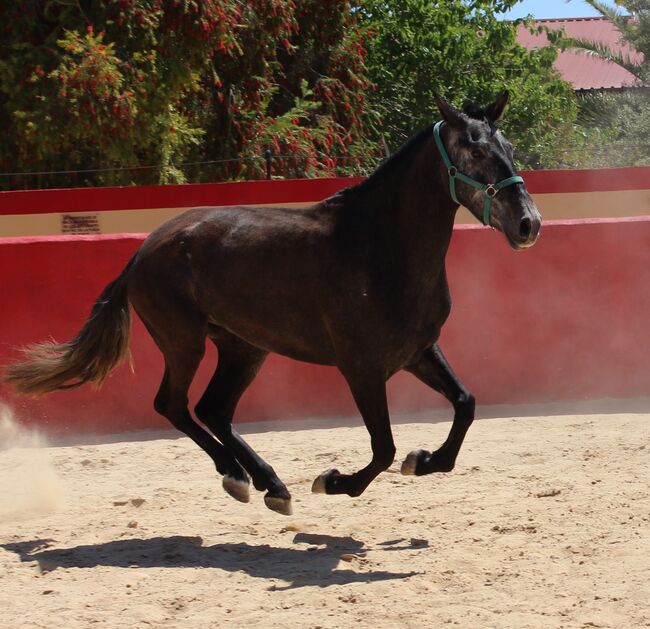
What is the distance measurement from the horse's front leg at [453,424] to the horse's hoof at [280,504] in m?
0.57

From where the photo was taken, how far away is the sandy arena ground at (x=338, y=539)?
4188mm

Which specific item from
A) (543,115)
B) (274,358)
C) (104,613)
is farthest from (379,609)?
(543,115)

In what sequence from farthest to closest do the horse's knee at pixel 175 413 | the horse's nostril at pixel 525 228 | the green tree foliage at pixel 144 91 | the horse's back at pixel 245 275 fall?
the green tree foliage at pixel 144 91 < the horse's knee at pixel 175 413 < the horse's back at pixel 245 275 < the horse's nostril at pixel 525 228

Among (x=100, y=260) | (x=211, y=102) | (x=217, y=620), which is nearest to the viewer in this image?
(x=217, y=620)

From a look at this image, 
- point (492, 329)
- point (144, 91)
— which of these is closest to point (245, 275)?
point (492, 329)

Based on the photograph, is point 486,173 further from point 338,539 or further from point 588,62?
point 588,62

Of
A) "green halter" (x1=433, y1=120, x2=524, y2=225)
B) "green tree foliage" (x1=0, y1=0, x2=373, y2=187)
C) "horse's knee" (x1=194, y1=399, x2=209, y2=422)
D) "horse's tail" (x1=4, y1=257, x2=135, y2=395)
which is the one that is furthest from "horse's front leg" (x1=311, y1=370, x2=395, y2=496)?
"green tree foliage" (x1=0, y1=0, x2=373, y2=187)

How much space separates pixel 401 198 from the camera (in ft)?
16.6

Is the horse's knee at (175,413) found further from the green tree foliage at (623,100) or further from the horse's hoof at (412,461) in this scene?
the green tree foliage at (623,100)

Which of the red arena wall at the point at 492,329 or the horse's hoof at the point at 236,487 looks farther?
the red arena wall at the point at 492,329

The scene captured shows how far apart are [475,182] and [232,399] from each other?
1.77m

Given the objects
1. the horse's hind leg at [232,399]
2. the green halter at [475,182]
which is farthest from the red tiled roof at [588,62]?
the green halter at [475,182]

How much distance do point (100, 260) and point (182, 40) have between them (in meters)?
6.70

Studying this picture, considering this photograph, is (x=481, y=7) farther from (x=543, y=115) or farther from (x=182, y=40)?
(x=182, y=40)
